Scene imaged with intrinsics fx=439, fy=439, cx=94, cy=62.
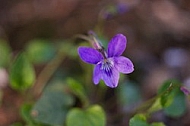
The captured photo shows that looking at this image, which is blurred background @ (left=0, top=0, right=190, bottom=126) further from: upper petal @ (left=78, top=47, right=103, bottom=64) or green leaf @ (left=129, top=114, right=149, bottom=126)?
upper petal @ (left=78, top=47, right=103, bottom=64)

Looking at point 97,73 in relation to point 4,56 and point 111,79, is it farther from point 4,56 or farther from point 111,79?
point 4,56

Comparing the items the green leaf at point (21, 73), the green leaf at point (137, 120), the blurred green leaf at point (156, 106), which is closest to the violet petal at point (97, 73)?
the green leaf at point (137, 120)

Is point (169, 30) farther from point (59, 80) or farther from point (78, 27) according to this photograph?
point (59, 80)

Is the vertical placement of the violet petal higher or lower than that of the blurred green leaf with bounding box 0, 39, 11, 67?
higher

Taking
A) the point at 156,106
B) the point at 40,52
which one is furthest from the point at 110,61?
the point at 40,52

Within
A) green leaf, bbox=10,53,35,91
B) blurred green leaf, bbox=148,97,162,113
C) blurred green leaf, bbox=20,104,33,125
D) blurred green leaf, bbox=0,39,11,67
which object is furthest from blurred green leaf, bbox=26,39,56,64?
blurred green leaf, bbox=148,97,162,113

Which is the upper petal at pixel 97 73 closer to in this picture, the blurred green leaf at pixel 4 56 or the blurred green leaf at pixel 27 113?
the blurred green leaf at pixel 27 113
